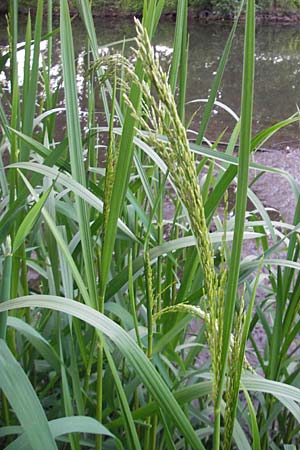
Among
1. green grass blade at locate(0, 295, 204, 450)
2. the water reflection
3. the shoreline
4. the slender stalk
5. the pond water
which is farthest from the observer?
the shoreline

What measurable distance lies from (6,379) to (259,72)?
608 cm

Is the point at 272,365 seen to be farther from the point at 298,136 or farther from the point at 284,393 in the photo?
the point at 298,136

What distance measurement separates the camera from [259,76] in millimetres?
5887

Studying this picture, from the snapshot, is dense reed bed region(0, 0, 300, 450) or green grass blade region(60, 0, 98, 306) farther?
green grass blade region(60, 0, 98, 306)

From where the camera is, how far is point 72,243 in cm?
75

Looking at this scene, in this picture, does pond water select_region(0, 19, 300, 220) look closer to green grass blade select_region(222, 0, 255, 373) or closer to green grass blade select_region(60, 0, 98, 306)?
green grass blade select_region(60, 0, 98, 306)

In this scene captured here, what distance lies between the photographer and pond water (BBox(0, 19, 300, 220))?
323cm

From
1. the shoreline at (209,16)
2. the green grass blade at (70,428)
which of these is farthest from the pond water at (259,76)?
the green grass blade at (70,428)

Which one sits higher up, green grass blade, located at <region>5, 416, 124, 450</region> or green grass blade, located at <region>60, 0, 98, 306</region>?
green grass blade, located at <region>60, 0, 98, 306</region>

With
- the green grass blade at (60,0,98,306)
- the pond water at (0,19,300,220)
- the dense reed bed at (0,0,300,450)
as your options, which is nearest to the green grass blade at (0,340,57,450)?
the dense reed bed at (0,0,300,450)

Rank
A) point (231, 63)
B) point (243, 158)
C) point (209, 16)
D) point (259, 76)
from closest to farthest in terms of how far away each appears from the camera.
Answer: point (243, 158) < point (259, 76) < point (231, 63) < point (209, 16)

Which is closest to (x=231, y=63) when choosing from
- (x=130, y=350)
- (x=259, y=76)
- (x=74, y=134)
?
(x=259, y=76)

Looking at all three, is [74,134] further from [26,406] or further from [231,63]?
[231,63]

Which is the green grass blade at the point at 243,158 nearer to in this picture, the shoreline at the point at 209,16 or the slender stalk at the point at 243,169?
the slender stalk at the point at 243,169
